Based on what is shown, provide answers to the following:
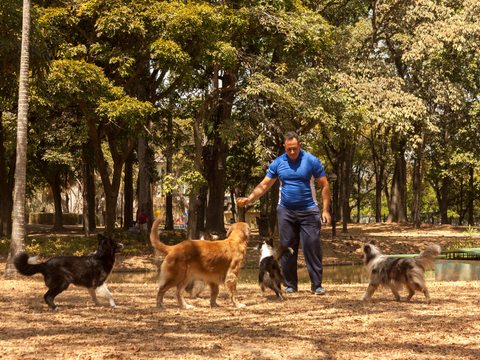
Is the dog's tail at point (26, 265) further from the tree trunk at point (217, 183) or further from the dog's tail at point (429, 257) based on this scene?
the tree trunk at point (217, 183)

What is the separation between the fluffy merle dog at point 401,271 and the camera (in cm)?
688

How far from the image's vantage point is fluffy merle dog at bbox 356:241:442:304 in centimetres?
688

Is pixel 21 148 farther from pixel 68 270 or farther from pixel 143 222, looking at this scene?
pixel 143 222

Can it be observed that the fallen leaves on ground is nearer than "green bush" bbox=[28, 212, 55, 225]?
Yes

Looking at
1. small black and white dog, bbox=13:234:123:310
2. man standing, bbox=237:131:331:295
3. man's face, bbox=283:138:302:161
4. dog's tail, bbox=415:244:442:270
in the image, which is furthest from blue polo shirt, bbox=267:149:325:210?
small black and white dog, bbox=13:234:123:310

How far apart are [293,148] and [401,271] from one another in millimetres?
2319

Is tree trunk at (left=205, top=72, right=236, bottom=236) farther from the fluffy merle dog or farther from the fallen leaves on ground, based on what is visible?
the fluffy merle dog

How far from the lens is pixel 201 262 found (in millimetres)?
6527

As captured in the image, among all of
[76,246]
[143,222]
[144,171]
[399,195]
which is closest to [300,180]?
[76,246]

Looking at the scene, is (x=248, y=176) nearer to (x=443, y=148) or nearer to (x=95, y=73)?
(x=443, y=148)

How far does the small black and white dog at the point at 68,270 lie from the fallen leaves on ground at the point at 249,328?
0.27 metres

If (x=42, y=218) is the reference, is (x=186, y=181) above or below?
above

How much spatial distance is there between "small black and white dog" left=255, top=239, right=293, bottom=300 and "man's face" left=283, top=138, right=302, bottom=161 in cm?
138

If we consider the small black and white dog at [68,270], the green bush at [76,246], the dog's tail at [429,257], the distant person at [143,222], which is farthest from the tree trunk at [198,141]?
the dog's tail at [429,257]
